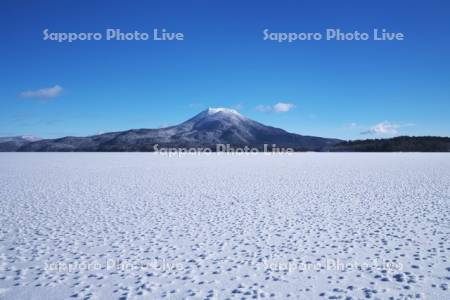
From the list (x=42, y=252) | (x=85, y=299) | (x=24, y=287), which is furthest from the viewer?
(x=42, y=252)

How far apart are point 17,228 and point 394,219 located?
888cm

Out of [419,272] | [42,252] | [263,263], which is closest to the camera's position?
[419,272]

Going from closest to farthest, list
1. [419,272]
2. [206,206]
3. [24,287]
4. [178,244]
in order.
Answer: [24,287], [419,272], [178,244], [206,206]

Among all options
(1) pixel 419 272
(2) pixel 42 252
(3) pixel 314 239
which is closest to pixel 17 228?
(2) pixel 42 252

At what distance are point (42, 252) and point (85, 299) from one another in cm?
234

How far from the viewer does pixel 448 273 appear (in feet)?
16.5

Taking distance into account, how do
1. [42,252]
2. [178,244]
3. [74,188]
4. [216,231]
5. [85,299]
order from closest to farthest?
[85,299] → [42,252] → [178,244] → [216,231] → [74,188]

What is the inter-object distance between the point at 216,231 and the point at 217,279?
2.54 meters

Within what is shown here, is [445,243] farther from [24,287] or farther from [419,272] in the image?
[24,287]

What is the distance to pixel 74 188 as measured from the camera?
49.2 feet

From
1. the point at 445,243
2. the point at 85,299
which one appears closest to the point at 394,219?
the point at 445,243

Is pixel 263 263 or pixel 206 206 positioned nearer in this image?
pixel 263 263

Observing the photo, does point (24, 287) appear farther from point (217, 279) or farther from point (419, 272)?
point (419, 272)

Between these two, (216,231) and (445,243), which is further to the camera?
(216,231)
